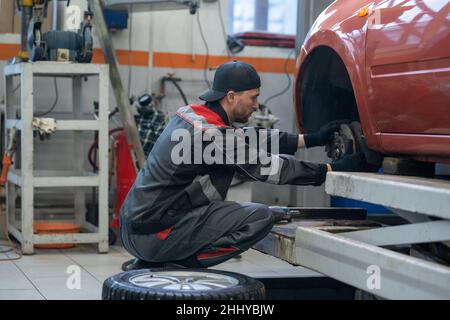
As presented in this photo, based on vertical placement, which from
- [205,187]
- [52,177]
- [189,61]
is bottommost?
[52,177]

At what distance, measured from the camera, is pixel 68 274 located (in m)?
4.88

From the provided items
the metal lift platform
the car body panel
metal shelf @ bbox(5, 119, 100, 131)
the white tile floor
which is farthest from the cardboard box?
the car body panel

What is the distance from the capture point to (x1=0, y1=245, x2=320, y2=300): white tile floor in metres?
4.33

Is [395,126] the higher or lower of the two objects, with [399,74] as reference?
lower

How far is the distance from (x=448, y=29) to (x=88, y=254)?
3.68 m

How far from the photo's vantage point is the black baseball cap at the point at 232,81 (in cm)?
348

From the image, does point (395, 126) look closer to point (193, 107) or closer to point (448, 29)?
point (448, 29)

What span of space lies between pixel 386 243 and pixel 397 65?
70 centimetres

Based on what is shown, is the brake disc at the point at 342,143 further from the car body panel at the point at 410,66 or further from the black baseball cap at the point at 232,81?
the black baseball cap at the point at 232,81

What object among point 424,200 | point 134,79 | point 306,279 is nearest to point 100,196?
point 134,79

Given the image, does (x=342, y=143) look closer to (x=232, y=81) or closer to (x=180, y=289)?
(x=232, y=81)

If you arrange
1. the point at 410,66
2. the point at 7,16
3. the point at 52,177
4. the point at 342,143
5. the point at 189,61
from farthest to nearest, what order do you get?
the point at 189,61 → the point at 7,16 → the point at 52,177 → the point at 342,143 → the point at 410,66

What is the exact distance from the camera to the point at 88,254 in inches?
225

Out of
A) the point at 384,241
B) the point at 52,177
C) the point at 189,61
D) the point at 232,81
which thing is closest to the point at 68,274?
the point at 52,177
